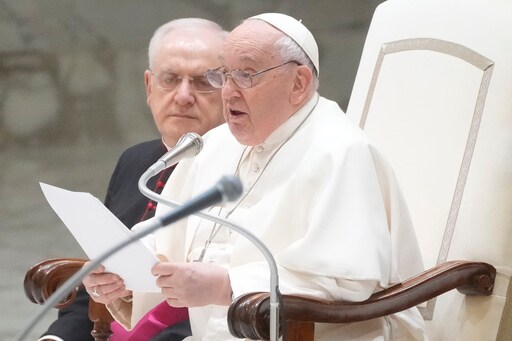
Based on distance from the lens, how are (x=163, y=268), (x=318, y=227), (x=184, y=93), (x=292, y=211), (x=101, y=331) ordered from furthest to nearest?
(x=184, y=93) → (x=101, y=331) → (x=292, y=211) → (x=318, y=227) → (x=163, y=268)

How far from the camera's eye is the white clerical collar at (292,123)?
10.1 ft

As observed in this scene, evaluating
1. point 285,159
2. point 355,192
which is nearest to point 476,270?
point 355,192

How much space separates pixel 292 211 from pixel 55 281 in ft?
2.55

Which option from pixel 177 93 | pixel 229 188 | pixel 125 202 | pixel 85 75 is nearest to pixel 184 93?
pixel 177 93

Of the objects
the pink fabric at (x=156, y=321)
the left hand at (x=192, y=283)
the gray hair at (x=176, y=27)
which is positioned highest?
the gray hair at (x=176, y=27)

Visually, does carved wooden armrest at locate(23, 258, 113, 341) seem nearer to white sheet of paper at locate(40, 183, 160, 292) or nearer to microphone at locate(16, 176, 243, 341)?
white sheet of paper at locate(40, 183, 160, 292)

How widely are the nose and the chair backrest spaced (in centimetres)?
56

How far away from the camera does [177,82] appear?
3.76m

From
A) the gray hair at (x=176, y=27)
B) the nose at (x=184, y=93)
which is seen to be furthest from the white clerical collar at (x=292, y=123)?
the gray hair at (x=176, y=27)

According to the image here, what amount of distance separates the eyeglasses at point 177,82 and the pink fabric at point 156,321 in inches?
33.7

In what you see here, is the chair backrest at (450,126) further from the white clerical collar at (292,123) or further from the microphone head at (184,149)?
the microphone head at (184,149)

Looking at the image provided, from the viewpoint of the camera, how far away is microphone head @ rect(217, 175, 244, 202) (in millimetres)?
1676

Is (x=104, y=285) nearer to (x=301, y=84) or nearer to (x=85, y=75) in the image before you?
(x=301, y=84)

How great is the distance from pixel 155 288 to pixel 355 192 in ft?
1.86
